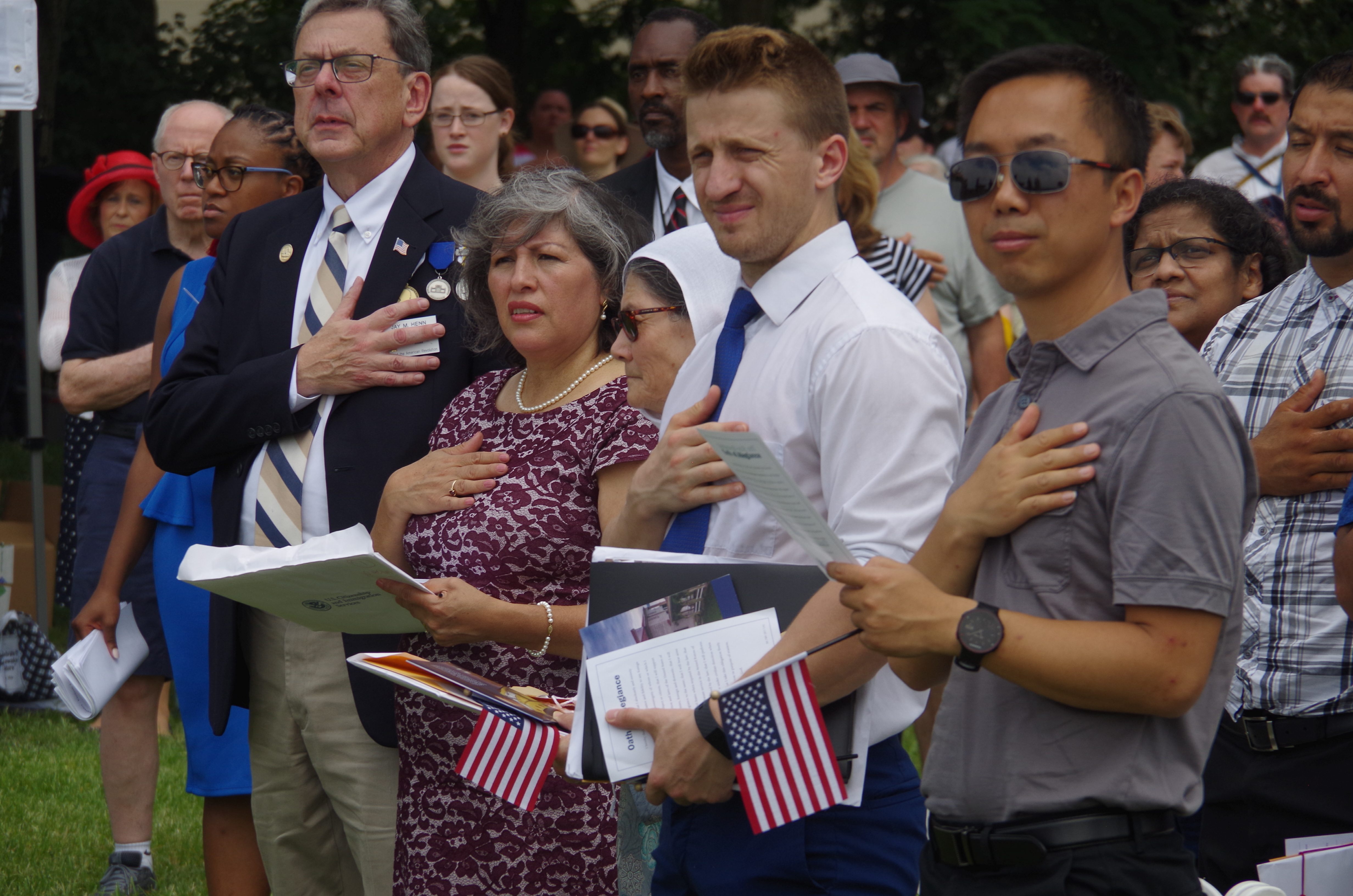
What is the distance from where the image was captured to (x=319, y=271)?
371cm

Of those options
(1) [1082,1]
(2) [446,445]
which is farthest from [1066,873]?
(1) [1082,1]

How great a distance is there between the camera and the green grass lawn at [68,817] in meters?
5.07

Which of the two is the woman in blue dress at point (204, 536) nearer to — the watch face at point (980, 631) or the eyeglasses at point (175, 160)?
the eyeglasses at point (175, 160)

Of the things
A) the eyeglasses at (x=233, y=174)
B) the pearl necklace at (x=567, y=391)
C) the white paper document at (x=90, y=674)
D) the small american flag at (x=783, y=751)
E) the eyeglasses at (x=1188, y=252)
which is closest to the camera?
the small american flag at (x=783, y=751)

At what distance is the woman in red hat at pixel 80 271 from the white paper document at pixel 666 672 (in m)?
5.16

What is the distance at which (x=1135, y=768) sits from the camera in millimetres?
1910

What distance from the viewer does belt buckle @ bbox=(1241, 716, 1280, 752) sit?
3021 mm

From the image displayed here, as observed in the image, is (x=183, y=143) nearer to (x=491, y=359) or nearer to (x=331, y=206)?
(x=331, y=206)

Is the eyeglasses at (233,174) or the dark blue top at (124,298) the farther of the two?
the dark blue top at (124,298)

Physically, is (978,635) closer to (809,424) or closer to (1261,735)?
(809,424)

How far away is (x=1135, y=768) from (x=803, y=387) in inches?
34.3

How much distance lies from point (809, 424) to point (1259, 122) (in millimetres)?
6512

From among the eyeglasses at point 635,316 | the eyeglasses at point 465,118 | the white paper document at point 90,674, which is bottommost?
the white paper document at point 90,674

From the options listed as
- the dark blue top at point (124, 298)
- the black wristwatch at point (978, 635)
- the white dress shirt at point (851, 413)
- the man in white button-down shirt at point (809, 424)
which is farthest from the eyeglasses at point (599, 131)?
the black wristwatch at point (978, 635)
